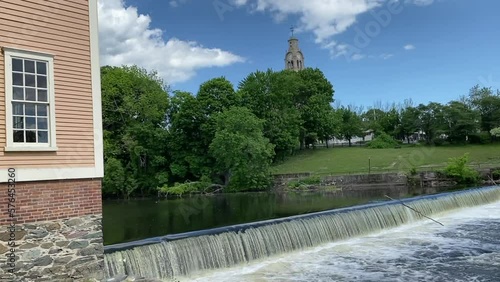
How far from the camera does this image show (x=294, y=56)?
80.9 meters

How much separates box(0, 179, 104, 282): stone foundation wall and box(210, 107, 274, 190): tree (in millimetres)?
30516

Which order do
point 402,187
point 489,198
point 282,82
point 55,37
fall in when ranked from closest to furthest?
point 55,37 < point 489,198 < point 402,187 < point 282,82

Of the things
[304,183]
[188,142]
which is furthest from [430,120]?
[188,142]

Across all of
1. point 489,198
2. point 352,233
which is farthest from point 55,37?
point 489,198

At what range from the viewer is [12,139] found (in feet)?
26.5

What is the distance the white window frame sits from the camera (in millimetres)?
8039

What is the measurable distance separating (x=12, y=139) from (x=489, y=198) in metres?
24.8

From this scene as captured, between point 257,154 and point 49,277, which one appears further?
point 257,154

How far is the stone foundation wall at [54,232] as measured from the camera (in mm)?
7848

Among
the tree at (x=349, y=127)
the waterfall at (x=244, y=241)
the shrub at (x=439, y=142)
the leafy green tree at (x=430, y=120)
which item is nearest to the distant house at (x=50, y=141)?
the waterfall at (x=244, y=241)

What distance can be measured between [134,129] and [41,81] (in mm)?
36919

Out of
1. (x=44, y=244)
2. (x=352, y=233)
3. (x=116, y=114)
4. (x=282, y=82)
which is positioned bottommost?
(x=352, y=233)

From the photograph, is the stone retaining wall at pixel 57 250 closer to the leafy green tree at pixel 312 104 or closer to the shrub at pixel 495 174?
the shrub at pixel 495 174

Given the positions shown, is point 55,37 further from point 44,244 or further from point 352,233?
point 352,233
